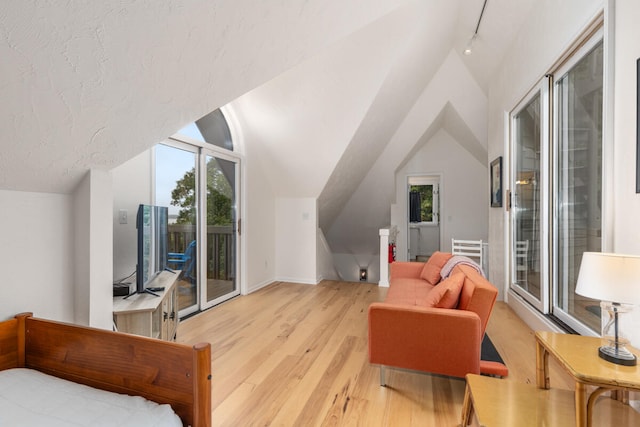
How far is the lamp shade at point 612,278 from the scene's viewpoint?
1145 mm

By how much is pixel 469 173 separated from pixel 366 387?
555cm

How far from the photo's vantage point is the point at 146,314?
1.83m

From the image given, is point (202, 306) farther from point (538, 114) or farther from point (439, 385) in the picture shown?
point (538, 114)

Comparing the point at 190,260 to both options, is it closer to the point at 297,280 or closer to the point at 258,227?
the point at 258,227

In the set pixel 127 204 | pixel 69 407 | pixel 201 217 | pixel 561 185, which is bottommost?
pixel 69 407

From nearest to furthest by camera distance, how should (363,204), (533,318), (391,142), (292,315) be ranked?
(533,318)
(292,315)
(391,142)
(363,204)

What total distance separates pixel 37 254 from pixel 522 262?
4.24 m

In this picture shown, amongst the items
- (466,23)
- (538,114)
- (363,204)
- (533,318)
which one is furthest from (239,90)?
(363,204)

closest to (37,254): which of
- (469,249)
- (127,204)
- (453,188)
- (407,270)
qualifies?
(127,204)

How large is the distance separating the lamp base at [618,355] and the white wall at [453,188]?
536 centimetres

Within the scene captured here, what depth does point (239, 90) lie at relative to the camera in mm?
1775

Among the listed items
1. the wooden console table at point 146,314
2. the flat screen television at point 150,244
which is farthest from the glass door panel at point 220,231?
the wooden console table at point 146,314

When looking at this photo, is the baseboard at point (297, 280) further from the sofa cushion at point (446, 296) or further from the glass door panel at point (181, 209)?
the sofa cushion at point (446, 296)

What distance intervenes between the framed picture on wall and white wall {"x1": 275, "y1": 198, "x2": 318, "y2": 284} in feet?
8.51
